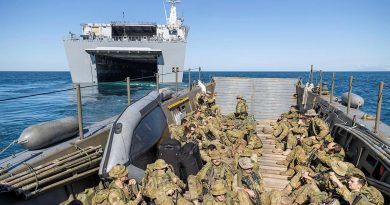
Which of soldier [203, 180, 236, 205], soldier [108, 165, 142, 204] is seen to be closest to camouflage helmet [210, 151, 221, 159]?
soldier [203, 180, 236, 205]

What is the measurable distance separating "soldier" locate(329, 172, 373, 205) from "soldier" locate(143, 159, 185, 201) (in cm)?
310

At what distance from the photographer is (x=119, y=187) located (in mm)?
5816

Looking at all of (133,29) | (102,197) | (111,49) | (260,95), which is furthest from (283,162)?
(133,29)

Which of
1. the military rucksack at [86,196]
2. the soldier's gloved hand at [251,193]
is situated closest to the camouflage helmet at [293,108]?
the soldier's gloved hand at [251,193]

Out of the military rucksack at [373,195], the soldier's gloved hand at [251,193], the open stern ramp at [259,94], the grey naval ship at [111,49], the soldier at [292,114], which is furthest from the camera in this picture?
the grey naval ship at [111,49]

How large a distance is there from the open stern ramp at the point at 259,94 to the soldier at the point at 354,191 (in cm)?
1053

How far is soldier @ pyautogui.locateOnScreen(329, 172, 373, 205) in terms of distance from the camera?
502 centimetres

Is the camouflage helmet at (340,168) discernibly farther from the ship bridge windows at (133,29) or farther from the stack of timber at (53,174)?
the ship bridge windows at (133,29)

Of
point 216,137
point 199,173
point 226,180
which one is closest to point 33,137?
point 199,173

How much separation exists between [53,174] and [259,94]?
46.9 ft

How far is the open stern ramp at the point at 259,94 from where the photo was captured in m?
16.8

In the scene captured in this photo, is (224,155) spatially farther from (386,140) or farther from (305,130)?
(386,140)

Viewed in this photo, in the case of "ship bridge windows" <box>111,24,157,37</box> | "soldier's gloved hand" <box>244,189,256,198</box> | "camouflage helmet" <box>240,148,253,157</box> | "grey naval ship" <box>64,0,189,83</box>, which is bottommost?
"camouflage helmet" <box>240,148,253,157</box>

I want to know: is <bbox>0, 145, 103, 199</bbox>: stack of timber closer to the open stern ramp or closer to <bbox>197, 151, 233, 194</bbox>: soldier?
<bbox>197, 151, 233, 194</bbox>: soldier
